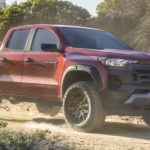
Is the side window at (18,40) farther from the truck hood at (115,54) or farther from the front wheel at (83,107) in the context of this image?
the front wheel at (83,107)

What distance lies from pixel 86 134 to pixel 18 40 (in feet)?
9.63

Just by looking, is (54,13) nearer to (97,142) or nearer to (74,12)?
(74,12)

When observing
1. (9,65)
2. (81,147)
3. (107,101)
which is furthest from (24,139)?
(9,65)

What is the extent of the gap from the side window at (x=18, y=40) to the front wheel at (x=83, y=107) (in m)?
1.90

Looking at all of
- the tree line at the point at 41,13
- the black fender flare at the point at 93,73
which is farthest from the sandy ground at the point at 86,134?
the tree line at the point at 41,13

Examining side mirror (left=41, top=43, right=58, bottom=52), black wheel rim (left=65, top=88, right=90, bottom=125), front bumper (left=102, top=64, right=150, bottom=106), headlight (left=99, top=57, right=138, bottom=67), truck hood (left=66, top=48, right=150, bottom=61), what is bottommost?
black wheel rim (left=65, top=88, right=90, bottom=125)

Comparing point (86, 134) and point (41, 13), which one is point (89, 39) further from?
point (41, 13)

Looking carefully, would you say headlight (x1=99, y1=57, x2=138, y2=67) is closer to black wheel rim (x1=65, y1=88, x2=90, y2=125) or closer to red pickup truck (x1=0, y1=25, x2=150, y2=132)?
red pickup truck (x1=0, y1=25, x2=150, y2=132)

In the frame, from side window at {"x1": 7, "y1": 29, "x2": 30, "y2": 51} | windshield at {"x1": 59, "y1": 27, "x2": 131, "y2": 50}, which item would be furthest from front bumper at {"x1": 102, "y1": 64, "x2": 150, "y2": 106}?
side window at {"x1": 7, "y1": 29, "x2": 30, "y2": 51}

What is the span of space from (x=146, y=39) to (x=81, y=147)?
46.3ft

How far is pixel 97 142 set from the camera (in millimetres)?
8320

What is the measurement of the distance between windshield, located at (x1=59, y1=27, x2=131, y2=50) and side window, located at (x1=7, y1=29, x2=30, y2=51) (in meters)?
0.99

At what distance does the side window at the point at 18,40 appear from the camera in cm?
1120

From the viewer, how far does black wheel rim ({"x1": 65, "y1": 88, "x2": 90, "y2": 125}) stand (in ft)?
30.9
